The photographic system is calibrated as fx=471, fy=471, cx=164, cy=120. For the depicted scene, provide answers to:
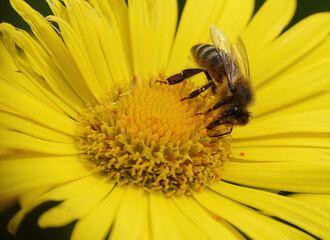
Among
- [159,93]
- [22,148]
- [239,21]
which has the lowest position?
[22,148]

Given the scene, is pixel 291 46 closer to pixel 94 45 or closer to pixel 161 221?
pixel 94 45

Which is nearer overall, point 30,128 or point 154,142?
point 30,128

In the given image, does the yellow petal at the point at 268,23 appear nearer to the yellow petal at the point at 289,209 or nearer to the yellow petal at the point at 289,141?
the yellow petal at the point at 289,141

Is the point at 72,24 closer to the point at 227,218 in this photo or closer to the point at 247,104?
the point at 247,104

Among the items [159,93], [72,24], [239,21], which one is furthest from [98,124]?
[239,21]

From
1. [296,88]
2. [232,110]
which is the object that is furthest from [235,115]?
[296,88]

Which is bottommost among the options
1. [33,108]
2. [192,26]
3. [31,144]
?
[31,144]

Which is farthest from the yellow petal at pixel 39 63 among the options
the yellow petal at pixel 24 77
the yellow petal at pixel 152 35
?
the yellow petal at pixel 152 35
